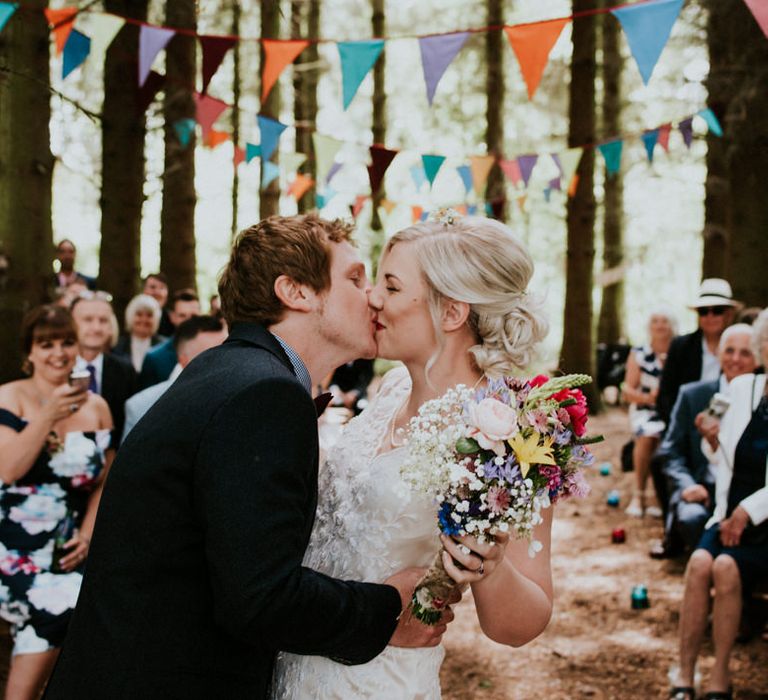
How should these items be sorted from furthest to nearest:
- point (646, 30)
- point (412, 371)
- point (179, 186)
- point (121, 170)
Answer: point (179, 186) < point (121, 170) < point (646, 30) < point (412, 371)

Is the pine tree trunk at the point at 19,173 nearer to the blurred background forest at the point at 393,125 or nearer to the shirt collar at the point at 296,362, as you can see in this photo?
the blurred background forest at the point at 393,125

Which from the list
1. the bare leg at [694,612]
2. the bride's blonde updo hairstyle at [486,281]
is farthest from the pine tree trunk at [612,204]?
the bride's blonde updo hairstyle at [486,281]

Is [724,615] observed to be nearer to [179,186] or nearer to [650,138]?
[650,138]

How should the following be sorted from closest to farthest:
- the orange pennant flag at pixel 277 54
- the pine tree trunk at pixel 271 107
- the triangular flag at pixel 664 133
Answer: the orange pennant flag at pixel 277 54 → the triangular flag at pixel 664 133 → the pine tree trunk at pixel 271 107

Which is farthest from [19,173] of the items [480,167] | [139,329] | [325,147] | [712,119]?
[480,167]

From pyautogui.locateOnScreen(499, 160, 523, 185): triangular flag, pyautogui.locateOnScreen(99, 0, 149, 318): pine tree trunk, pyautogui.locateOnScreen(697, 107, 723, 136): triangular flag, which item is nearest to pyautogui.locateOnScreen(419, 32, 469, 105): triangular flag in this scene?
pyautogui.locateOnScreen(99, 0, 149, 318): pine tree trunk

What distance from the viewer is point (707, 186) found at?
9766 mm

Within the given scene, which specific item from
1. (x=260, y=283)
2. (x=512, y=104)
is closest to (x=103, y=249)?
(x=260, y=283)

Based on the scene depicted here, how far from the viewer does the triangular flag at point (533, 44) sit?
5.38 m

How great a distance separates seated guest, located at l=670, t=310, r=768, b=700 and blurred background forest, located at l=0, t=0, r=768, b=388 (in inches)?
41.9

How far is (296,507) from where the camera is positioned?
172cm

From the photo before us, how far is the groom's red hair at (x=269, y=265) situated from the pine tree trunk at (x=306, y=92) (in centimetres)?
1178

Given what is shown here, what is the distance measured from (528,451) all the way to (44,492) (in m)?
2.69

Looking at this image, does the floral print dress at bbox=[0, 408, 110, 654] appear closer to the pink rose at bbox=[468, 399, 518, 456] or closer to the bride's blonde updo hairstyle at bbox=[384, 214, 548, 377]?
the bride's blonde updo hairstyle at bbox=[384, 214, 548, 377]
